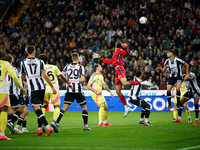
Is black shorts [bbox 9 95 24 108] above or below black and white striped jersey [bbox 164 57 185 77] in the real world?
below

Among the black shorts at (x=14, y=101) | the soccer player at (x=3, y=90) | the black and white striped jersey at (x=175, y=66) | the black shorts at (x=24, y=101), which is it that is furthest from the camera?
the black and white striped jersey at (x=175, y=66)

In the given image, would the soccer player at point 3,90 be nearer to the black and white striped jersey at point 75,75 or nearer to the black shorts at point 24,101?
the black and white striped jersey at point 75,75

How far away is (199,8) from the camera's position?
80.2 ft

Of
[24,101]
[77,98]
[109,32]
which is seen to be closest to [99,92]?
[77,98]

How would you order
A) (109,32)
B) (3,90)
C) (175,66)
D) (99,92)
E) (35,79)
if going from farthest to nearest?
(109,32) → (175,66) → (99,92) → (35,79) → (3,90)

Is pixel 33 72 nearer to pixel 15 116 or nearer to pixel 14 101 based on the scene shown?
pixel 14 101

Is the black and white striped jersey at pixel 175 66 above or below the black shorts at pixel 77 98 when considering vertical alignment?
above

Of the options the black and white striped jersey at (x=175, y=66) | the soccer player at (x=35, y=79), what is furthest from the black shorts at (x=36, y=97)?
the black and white striped jersey at (x=175, y=66)

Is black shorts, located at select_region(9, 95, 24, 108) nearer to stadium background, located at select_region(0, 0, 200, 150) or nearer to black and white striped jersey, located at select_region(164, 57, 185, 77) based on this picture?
black and white striped jersey, located at select_region(164, 57, 185, 77)

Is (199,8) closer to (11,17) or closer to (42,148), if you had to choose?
(11,17)

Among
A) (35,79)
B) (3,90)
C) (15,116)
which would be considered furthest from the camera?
(15,116)

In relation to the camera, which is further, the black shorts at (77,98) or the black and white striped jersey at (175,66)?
the black and white striped jersey at (175,66)

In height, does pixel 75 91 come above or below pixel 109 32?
below

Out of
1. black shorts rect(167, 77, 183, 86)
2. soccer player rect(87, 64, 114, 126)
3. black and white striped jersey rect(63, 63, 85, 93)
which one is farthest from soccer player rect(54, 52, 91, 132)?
black shorts rect(167, 77, 183, 86)
